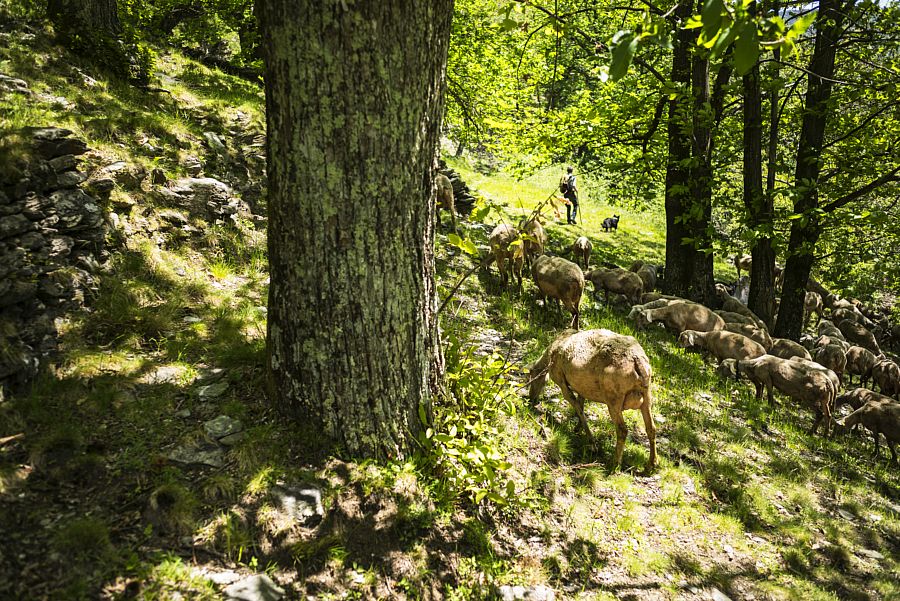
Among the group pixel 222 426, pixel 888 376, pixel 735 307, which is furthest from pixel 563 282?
pixel 888 376

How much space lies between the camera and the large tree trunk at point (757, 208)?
980 centimetres

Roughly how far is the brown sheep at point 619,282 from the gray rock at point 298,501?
9890mm

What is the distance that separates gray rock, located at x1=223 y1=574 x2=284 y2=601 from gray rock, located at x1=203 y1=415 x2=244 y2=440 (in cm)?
123

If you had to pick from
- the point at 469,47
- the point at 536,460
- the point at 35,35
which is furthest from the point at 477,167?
the point at 536,460

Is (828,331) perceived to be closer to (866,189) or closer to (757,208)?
(866,189)

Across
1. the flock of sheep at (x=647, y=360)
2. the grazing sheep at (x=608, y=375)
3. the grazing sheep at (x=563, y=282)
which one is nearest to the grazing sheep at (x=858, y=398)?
the flock of sheep at (x=647, y=360)

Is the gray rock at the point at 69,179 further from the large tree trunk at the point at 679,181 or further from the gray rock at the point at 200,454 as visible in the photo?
the large tree trunk at the point at 679,181

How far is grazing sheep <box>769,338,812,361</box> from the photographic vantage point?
10205 millimetres

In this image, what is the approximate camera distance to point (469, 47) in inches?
571

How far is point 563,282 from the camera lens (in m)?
8.77

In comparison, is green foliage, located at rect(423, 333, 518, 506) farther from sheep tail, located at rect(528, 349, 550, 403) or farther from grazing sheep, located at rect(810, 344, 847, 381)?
grazing sheep, located at rect(810, 344, 847, 381)

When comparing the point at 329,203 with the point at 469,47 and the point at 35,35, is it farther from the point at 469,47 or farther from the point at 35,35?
the point at 469,47

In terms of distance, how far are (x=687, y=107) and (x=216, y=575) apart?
35.8 feet

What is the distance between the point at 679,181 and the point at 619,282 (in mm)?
3076
